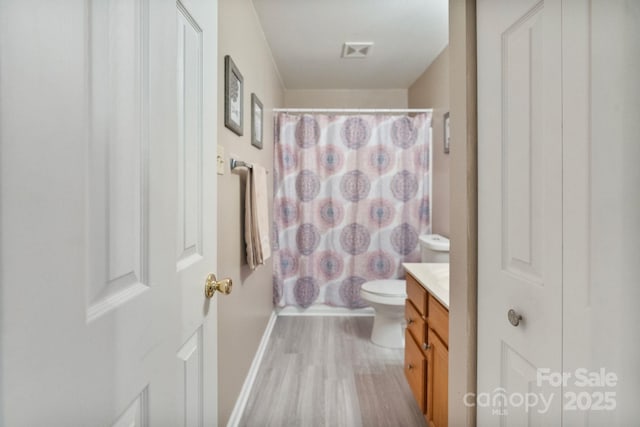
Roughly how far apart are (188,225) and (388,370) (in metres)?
1.82

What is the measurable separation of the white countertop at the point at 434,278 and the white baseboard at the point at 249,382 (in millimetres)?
1130

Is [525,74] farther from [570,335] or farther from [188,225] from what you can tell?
[188,225]

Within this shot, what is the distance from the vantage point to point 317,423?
1568 millimetres

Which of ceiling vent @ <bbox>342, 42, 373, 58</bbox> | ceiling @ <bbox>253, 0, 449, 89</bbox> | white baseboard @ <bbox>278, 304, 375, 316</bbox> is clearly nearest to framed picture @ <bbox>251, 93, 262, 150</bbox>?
ceiling @ <bbox>253, 0, 449, 89</bbox>

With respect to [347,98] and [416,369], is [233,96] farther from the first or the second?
[347,98]

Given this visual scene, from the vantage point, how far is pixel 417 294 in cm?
154

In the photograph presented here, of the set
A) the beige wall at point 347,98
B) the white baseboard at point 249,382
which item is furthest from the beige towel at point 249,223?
the beige wall at point 347,98

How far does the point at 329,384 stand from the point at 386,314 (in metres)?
0.72

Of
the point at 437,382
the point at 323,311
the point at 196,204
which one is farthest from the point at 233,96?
the point at 323,311

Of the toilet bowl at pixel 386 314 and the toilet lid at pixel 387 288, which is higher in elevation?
the toilet lid at pixel 387 288

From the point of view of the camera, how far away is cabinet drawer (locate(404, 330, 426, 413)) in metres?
1.45

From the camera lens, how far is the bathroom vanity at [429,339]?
4.01ft

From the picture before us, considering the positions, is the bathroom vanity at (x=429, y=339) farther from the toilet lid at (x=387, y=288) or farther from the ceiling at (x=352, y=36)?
the ceiling at (x=352, y=36)

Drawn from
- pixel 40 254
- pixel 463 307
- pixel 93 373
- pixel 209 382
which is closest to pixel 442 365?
pixel 463 307
